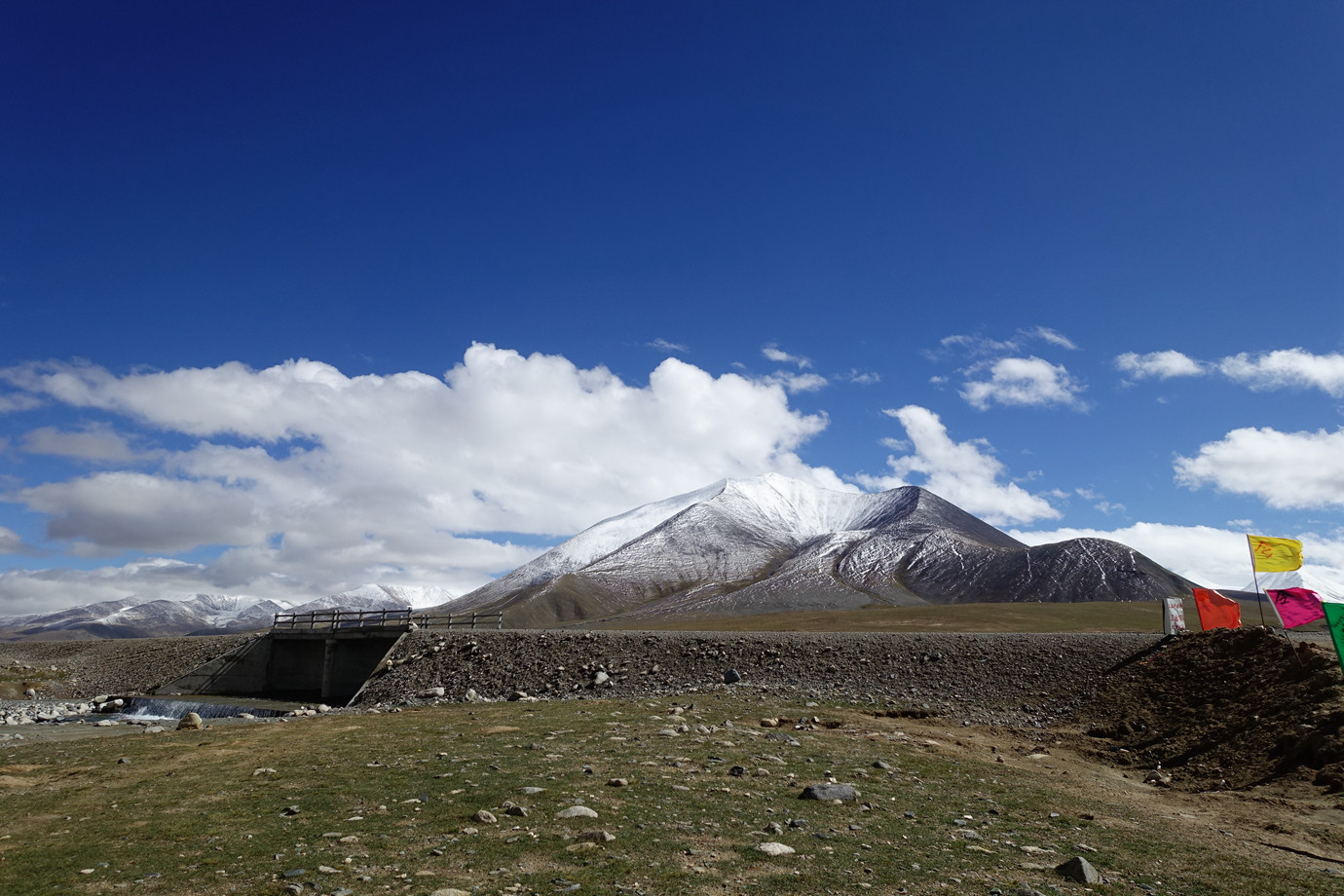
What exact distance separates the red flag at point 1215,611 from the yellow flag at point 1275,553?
15.9 ft

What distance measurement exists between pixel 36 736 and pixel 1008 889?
40.8 metres

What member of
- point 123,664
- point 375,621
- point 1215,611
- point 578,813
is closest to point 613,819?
point 578,813

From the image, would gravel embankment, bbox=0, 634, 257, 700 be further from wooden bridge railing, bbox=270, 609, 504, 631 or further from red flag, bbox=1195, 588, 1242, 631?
red flag, bbox=1195, 588, 1242, 631

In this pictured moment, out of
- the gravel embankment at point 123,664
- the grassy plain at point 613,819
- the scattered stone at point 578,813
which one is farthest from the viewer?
the gravel embankment at point 123,664

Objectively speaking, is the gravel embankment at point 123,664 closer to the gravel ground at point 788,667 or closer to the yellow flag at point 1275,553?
the gravel ground at point 788,667

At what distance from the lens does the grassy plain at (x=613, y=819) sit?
10.6 metres

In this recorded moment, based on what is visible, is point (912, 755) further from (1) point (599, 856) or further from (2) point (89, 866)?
(2) point (89, 866)

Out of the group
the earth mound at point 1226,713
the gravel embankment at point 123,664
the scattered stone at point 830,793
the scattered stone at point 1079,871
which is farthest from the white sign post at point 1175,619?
the gravel embankment at point 123,664

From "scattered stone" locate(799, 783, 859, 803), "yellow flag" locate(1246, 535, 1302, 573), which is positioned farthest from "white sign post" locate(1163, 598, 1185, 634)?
"scattered stone" locate(799, 783, 859, 803)

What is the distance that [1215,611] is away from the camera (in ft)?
119

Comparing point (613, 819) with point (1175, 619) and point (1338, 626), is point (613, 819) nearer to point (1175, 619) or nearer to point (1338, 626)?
point (1338, 626)

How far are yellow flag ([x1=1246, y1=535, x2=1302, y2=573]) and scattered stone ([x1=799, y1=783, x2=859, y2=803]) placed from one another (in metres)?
24.7

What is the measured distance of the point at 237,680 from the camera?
60.2 metres

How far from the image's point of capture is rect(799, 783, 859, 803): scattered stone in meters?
15.1
